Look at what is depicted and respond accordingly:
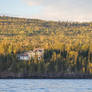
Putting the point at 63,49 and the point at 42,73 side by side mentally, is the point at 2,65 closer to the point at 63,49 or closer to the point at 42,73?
the point at 42,73

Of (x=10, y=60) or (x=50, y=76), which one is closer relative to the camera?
(x=50, y=76)

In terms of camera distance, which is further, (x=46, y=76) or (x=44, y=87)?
(x=46, y=76)

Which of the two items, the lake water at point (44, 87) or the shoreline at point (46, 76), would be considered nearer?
the lake water at point (44, 87)

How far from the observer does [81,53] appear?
160375 mm

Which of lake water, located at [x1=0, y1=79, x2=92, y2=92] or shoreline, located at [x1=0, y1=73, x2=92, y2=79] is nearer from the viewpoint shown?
lake water, located at [x1=0, y1=79, x2=92, y2=92]

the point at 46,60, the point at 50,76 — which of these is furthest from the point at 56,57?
the point at 50,76

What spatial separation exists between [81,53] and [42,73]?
21968mm

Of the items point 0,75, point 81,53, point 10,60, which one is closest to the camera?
point 0,75

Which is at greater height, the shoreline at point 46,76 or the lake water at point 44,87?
the lake water at point 44,87

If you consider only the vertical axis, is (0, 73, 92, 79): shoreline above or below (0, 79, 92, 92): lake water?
below

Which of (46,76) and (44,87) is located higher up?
(44,87)

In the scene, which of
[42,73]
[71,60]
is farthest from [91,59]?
[42,73]

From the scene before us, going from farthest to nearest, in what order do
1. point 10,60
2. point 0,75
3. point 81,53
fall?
point 81,53, point 10,60, point 0,75

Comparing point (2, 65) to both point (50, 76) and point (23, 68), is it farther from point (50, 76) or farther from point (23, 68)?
point (50, 76)
